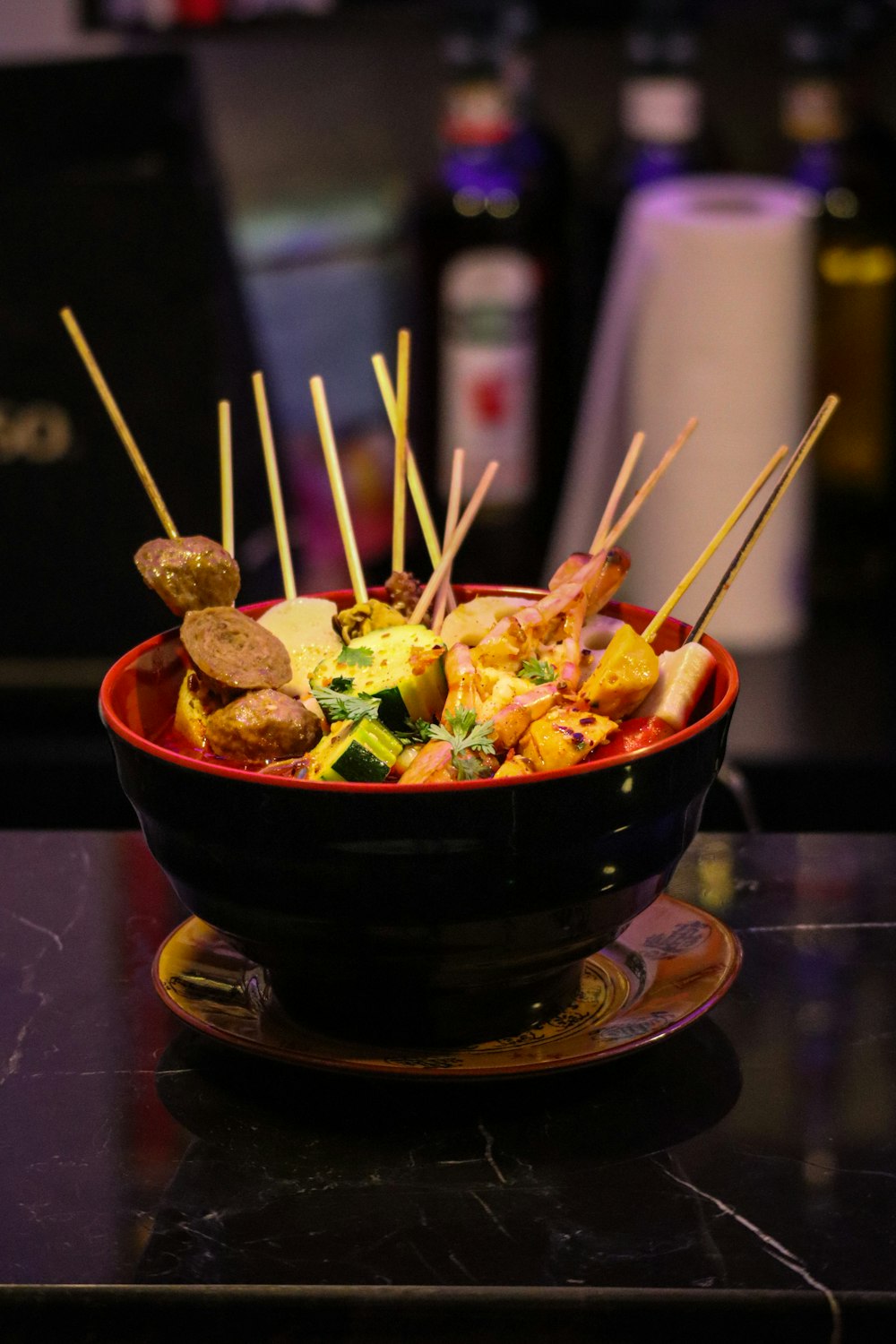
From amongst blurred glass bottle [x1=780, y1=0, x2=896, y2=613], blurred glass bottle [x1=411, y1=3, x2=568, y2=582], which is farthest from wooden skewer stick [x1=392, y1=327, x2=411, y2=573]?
blurred glass bottle [x1=780, y1=0, x2=896, y2=613]

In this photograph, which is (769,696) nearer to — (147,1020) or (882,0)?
(882,0)

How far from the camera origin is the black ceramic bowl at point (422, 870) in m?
0.73

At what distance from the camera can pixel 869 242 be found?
7.41 ft

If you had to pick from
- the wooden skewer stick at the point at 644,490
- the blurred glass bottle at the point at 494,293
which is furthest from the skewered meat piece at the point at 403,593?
the blurred glass bottle at the point at 494,293

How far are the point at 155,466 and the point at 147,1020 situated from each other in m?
1.25

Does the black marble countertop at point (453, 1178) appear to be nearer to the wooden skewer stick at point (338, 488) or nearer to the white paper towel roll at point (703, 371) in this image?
the wooden skewer stick at point (338, 488)

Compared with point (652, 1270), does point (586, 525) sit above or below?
below

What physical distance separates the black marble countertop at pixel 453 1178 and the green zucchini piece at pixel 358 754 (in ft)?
0.50

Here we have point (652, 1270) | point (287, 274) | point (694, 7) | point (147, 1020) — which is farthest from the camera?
point (287, 274)

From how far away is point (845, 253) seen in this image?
2258 millimetres

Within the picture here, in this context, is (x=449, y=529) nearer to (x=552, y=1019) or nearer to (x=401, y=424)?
(x=401, y=424)

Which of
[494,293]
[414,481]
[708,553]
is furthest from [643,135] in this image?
[708,553]

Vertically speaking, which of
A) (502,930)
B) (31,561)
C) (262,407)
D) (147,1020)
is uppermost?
(262,407)

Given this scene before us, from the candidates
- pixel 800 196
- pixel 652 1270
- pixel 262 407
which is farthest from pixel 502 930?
pixel 800 196
